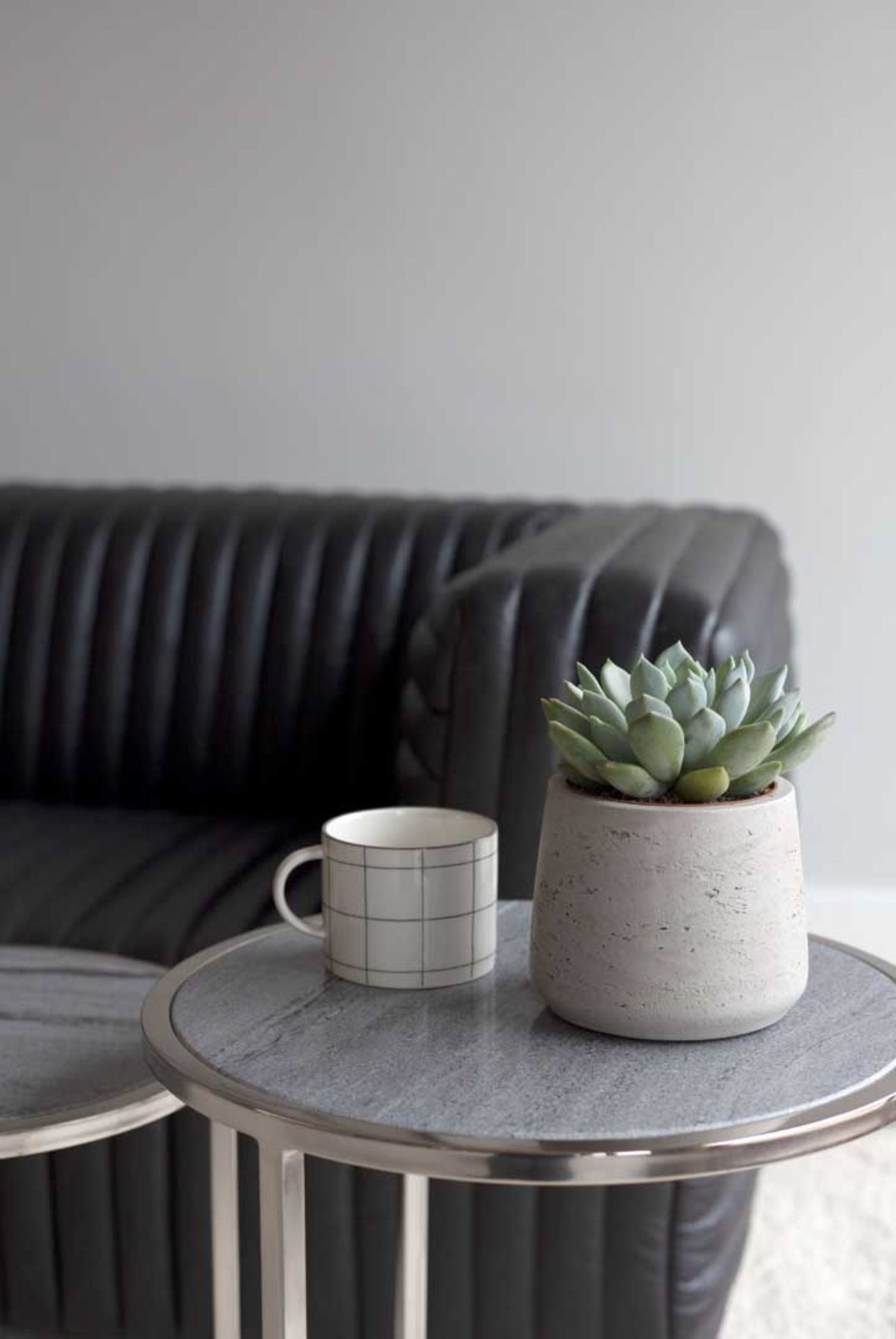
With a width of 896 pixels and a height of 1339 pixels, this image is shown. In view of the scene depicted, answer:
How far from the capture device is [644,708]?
0.96 m

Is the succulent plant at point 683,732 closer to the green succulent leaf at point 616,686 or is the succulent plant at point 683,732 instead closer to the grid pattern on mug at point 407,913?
the green succulent leaf at point 616,686

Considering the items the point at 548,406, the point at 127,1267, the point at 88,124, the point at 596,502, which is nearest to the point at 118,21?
the point at 88,124

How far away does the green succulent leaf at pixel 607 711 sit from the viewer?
100 cm

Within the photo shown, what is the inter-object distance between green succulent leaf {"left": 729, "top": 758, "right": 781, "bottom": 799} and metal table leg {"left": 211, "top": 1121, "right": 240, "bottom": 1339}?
43 centimetres

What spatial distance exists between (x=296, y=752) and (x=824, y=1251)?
0.94 metres

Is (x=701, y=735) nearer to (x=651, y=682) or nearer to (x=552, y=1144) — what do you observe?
(x=651, y=682)

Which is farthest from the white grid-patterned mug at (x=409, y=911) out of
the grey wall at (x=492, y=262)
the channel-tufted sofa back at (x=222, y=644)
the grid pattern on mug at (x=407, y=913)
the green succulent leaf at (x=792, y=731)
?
the grey wall at (x=492, y=262)

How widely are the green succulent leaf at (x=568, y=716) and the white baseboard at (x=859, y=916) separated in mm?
1739

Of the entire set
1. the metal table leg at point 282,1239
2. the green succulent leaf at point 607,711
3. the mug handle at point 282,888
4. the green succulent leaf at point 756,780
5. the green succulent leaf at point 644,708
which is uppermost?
the green succulent leaf at point 644,708

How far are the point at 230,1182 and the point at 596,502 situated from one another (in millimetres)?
1656

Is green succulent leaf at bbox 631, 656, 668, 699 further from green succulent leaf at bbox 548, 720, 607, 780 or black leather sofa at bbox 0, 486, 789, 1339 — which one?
black leather sofa at bbox 0, 486, 789, 1339

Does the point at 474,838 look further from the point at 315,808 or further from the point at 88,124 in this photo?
the point at 88,124

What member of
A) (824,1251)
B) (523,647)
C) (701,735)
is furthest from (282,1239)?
(824,1251)

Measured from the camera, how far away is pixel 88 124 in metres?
2.80
